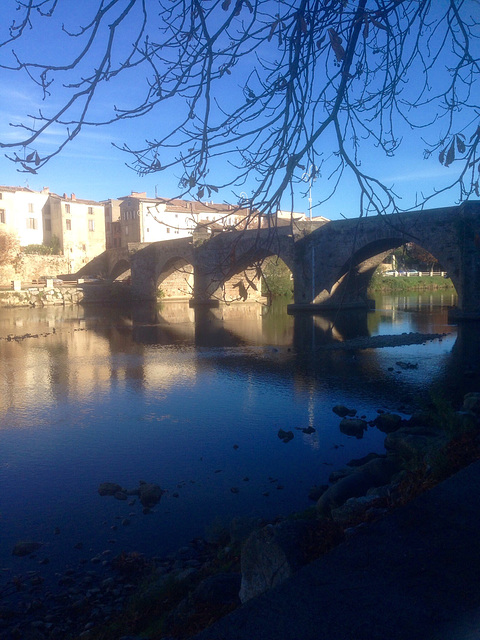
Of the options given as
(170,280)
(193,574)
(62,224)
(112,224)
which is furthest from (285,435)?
(112,224)

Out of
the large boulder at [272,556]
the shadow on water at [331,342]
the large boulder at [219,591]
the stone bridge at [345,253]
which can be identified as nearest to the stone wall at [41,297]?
the stone bridge at [345,253]

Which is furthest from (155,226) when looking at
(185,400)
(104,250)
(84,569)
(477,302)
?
(84,569)

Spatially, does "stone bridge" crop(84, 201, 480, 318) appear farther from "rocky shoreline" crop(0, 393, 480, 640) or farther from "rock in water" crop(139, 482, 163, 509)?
"rocky shoreline" crop(0, 393, 480, 640)

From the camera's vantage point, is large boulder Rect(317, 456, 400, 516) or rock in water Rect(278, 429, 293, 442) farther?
rock in water Rect(278, 429, 293, 442)

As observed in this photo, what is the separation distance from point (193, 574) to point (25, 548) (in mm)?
1468

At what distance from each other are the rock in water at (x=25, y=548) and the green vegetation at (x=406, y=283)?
32930 millimetres

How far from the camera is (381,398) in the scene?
28.3ft

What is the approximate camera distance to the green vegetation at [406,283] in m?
37.0

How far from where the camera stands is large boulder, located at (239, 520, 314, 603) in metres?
2.49

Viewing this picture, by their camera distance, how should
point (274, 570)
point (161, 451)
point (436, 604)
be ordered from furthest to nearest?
1. point (161, 451)
2. point (274, 570)
3. point (436, 604)

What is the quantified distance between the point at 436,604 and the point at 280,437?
4929 millimetres

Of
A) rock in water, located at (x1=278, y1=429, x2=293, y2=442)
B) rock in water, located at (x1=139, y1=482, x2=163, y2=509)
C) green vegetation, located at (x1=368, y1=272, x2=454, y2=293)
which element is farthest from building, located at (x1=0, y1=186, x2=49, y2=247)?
rock in water, located at (x1=139, y1=482, x2=163, y2=509)

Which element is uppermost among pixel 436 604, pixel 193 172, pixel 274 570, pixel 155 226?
pixel 155 226

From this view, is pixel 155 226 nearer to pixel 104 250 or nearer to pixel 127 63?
pixel 104 250
